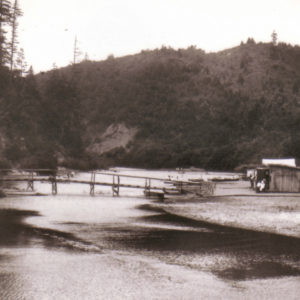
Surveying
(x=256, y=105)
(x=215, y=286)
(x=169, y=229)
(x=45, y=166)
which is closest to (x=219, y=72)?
(x=256, y=105)

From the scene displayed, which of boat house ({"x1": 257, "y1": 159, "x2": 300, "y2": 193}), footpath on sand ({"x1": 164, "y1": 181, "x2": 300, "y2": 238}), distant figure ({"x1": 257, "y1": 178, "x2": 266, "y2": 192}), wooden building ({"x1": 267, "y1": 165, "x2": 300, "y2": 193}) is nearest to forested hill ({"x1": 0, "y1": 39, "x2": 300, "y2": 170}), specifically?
distant figure ({"x1": 257, "y1": 178, "x2": 266, "y2": 192})

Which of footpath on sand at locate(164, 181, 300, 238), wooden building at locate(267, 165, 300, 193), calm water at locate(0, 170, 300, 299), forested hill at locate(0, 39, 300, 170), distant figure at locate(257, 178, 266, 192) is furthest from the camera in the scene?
forested hill at locate(0, 39, 300, 170)

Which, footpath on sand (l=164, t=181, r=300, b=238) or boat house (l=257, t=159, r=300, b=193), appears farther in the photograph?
boat house (l=257, t=159, r=300, b=193)

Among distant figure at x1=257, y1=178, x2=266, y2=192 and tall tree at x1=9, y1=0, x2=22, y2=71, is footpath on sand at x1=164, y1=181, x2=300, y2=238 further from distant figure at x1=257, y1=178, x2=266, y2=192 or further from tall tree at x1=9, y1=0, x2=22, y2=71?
tall tree at x1=9, y1=0, x2=22, y2=71

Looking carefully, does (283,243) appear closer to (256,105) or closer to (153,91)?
(256,105)

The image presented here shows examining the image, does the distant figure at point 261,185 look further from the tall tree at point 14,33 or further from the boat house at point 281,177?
the tall tree at point 14,33

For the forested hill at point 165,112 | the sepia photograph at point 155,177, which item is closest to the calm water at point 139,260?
the sepia photograph at point 155,177

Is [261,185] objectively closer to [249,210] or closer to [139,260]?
[249,210]

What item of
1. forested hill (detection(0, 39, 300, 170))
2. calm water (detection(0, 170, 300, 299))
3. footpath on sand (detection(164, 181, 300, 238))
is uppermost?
forested hill (detection(0, 39, 300, 170))
